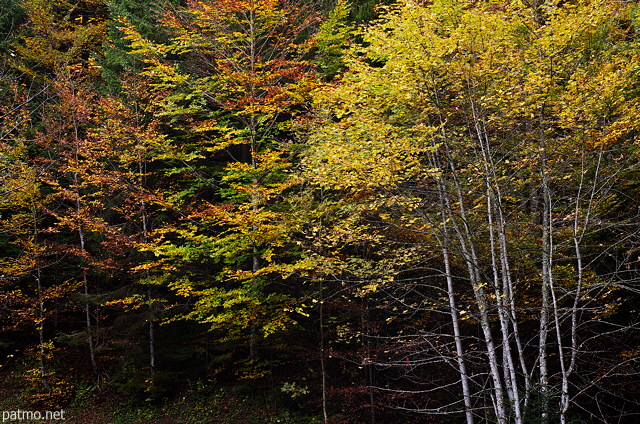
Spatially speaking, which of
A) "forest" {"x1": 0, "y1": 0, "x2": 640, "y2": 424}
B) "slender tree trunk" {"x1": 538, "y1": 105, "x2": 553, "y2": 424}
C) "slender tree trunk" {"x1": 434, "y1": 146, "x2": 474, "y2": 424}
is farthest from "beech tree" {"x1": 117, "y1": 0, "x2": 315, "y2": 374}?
"slender tree trunk" {"x1": 538, "y1": 105, "x2": 553, "y2": 424}

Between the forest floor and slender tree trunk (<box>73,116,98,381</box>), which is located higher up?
slender tree trunk (<box>73,116,98,381</box>)

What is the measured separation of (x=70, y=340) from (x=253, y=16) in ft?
34.8

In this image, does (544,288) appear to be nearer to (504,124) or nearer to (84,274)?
(504,124)

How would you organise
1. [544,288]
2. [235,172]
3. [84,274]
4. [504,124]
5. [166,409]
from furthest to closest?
1. [84,274]
2. [166,409]
3. [235,172]
4. [504,124]
5. [544,288]

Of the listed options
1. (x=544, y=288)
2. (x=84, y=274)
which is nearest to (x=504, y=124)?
(x=544, y=288)

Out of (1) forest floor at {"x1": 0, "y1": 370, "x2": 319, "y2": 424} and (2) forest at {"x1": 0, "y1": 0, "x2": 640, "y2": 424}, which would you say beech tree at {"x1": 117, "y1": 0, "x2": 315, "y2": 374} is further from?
(1) forest floor at {"x1": 0, "y1": 370, "x2": 319, "y2": 424}

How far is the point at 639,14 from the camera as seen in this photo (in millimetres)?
6617

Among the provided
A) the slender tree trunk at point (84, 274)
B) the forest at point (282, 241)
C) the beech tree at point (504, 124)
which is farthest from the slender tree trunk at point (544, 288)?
the slender tree trunk at point (84, 274)

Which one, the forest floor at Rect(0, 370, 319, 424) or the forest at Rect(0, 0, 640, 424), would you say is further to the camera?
the forest floor at Rect(0, 370, 319, 424)

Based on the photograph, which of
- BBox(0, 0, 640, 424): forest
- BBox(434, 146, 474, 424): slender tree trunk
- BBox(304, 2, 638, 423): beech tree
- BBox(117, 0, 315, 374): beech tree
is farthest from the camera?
BBox(117, 0, 315, 374): beech tree

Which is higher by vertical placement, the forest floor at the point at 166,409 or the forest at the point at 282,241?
the forest at the point at 282,241

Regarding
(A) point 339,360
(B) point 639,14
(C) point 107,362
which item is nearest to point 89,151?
(C) point 107,362

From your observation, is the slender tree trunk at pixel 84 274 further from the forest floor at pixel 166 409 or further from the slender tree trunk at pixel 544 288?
the slender tree trunk at pixel 544 288

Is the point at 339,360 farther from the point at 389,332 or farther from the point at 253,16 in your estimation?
the point at 253,16
